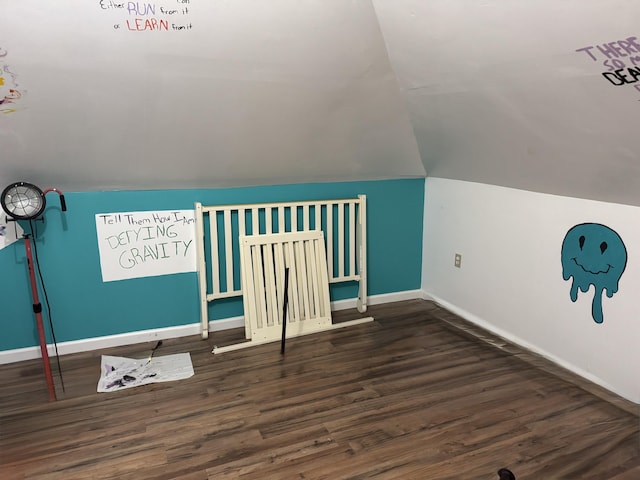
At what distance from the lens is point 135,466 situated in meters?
1.98

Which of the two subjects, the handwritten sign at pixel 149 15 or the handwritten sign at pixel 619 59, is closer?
the handwritten sign at pixel 619 59

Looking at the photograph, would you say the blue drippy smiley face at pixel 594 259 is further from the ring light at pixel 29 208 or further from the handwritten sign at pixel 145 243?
the ring light at pixel 29 208

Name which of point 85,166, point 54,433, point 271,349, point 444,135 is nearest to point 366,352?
point 271,349

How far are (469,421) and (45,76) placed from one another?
2.39 m

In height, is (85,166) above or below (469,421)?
above

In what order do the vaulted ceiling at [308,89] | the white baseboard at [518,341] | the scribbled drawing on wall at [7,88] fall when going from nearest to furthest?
the vaulted ceiling at [308,89] → the scribbled drawing on wall at [7,88] → the white baseboard at [518,341]

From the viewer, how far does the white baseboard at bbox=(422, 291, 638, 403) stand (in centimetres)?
255

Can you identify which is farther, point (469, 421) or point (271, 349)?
point (271, 349)

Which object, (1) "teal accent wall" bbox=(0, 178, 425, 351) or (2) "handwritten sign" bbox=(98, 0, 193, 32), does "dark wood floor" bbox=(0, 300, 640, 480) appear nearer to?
(1) "teal accent wall" bbox=(0, 178, 425, 351)

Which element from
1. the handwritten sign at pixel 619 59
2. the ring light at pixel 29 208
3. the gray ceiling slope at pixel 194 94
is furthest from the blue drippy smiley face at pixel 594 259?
the ring light at pixel 29 208

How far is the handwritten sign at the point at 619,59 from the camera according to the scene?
164cm

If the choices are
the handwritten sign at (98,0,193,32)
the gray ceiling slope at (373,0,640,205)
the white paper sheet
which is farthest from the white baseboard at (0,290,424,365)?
the handwritten sign at (98,0,193,32)

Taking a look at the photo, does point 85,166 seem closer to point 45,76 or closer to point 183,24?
point 45,76

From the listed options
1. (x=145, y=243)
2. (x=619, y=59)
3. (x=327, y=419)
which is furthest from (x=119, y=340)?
(x=619, y=59)
